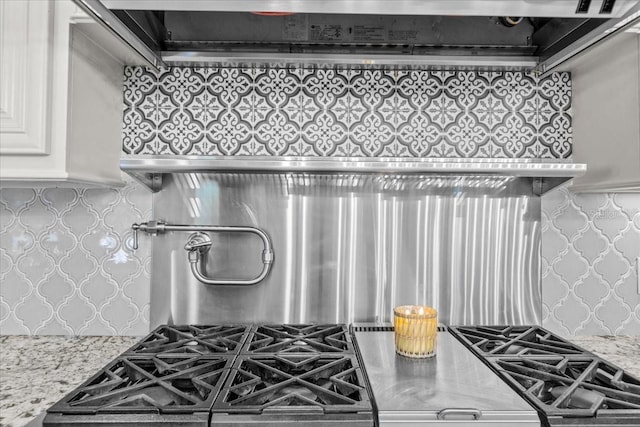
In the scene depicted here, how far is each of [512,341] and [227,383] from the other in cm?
81

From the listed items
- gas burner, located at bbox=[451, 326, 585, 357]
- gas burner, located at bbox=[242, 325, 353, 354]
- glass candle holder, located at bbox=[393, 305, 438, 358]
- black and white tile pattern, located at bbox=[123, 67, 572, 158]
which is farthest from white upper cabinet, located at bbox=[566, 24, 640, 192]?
gas burner, located at bbox=[242, 325, 353, 354]

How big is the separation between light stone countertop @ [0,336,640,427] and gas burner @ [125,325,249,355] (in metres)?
0.12

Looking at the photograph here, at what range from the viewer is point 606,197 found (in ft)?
4.95

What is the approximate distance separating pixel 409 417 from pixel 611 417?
39 centimetres

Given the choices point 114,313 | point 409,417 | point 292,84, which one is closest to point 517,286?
point 409,417

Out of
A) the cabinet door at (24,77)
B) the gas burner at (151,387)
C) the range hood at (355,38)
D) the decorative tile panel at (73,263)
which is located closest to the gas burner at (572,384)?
the gas burner at (151,387)

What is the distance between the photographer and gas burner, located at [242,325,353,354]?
1.19 metres

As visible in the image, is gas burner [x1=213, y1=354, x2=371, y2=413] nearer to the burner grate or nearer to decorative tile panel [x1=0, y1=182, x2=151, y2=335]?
the burner grate

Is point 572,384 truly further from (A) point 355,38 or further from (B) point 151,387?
(A) point 355,38

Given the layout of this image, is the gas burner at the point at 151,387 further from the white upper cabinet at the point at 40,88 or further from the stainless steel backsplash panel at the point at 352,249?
the white upper cabinet at the point at 40,88

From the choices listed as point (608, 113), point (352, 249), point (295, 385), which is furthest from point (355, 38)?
point (295, 385)

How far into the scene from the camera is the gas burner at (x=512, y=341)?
1.20 metres

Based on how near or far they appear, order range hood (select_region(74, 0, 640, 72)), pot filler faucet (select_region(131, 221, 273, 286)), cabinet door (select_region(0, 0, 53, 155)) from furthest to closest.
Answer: pot filler faucet (select_region(131, 221, 273, 286)), range hood (select_region(74, 0, 640, 72)), cabinet door (select_region(0, 0, 53, 155))

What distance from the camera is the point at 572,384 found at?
38.1 inches
